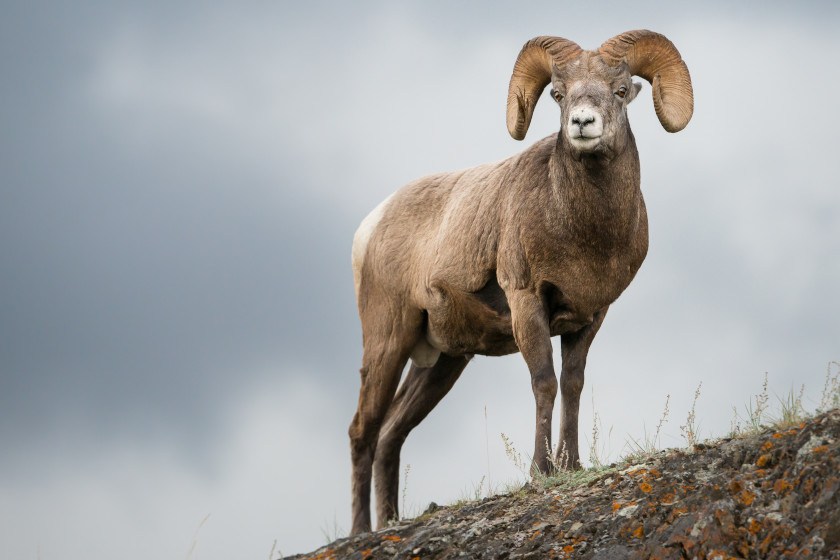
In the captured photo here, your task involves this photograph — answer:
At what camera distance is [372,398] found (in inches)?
373

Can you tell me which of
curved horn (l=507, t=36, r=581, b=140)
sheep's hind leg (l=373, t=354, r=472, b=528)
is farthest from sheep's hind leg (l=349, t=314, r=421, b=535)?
curved horn (l=507, t=36, r=581, b=140)

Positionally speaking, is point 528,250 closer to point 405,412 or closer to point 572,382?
point 572,382

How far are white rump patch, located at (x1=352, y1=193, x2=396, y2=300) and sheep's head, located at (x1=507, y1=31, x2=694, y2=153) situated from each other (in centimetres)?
196

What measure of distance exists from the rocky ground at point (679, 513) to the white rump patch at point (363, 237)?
151 inches

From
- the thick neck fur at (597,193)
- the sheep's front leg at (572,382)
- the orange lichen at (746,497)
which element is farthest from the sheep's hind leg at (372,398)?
Result: the orange lichen at (746,497)

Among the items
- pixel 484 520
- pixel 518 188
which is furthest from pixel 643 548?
pixel 518 188

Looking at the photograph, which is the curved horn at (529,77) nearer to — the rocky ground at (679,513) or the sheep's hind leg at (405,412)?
the sheep's hind leg at (405,412)

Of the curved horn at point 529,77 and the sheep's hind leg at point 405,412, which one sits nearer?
the curved horn at point 529,77

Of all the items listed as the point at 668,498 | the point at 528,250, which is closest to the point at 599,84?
the point at 528,250

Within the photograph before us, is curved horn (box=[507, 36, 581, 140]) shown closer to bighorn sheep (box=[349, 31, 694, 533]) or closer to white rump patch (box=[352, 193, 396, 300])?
bighorn sheep (box=[349, 31, 694, 533])

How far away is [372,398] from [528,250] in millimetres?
2442

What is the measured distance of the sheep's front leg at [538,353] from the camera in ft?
24.6

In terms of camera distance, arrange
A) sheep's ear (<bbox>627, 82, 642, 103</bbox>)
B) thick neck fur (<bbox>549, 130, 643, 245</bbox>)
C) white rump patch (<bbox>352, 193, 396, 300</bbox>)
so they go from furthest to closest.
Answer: white rump patch (<bbox>352, 193, 396, 300</bbox>) → sheep's ear (<bbox>627, 82, 642, 103</bbox>) → thick neck fur (<bbox>549, 130, 643, 245</bbox>)

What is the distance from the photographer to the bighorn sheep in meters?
7.67
